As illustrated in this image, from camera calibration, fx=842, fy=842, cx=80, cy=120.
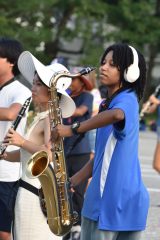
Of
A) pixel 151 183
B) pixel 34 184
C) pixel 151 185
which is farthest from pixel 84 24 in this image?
pixel 34 184

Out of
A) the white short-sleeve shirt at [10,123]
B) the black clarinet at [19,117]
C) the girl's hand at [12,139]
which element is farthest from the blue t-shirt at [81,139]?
the girl's hand at [12,139]

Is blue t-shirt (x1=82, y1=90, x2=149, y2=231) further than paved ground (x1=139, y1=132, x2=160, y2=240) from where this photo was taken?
No

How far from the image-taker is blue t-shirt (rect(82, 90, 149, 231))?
14.4 feet

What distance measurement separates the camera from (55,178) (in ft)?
15.8

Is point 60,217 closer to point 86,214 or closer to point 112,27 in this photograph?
point 86,214

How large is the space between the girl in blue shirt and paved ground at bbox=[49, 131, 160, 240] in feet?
3.17

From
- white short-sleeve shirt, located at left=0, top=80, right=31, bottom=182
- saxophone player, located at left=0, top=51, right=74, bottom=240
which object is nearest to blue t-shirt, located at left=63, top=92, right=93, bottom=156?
white short-sleeve shirt, located at left=0, top=80, right=31, bottom=182

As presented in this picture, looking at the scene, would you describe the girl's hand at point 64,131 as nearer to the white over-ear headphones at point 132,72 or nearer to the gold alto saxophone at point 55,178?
the gold alto saxophone at point 55,178

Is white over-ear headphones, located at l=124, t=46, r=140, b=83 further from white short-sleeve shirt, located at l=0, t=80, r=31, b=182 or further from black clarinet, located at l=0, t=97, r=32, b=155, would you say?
white short-sleeve shirt, located at l=0, t=80, r=31, b=182

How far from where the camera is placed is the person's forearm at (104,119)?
430 centimetres

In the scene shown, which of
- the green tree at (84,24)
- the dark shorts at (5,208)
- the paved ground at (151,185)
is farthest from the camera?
the green tree at (84,24)

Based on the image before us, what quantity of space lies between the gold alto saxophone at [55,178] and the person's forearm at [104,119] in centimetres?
35

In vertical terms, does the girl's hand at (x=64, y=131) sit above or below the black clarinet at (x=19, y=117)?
above

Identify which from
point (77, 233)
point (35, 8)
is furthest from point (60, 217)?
point (35, 8)
